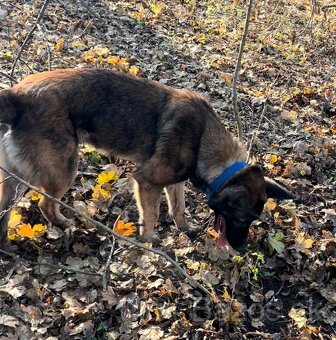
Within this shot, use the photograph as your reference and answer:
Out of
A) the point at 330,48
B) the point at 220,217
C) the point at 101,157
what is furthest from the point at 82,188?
the point at 330,48

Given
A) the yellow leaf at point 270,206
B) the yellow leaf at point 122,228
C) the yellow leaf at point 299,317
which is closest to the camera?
the yellow leaf at point 299,317

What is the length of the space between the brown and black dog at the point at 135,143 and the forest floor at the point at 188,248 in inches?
12.4

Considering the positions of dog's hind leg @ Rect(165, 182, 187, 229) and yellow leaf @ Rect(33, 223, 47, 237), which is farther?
dog's hind leg @ Rect(165, 182, 187, 229)

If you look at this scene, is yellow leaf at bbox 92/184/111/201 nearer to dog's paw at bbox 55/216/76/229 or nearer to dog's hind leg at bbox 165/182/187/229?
dog's paw at bbox 55/216/76/229

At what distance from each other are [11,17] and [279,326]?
25.9ft

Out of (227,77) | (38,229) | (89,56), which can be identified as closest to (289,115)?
(227,77)

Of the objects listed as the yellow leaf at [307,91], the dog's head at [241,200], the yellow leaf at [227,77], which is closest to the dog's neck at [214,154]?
the dog's head at [241,200]

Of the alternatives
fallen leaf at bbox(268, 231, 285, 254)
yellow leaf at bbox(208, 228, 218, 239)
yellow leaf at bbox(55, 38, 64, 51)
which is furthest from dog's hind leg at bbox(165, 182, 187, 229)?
yellow leaf at bbox(55, 38, 64, 51)

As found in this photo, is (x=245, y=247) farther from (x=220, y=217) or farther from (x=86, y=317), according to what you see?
(x=86, y=317)

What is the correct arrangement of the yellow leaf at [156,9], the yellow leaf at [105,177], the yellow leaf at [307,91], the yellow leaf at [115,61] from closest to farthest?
the yellow leaf at [105,177]
the yellow leaf at [115,61]
the yellow leaf at [307,91]
the yellow leaf at [156,9]

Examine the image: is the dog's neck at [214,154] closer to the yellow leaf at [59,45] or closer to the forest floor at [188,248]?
the forest floor at [188,248]

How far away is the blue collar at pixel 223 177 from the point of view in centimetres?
419

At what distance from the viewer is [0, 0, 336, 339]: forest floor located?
378 centimetres

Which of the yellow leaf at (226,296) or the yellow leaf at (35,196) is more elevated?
the yellow leaf at (35,196)
